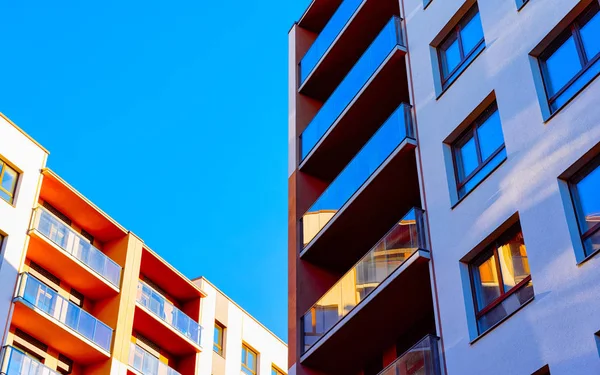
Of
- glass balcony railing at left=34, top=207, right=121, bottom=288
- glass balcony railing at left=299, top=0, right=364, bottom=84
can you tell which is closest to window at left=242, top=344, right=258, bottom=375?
glass balcony railing at left=34, top=207, right=121, bottom=288

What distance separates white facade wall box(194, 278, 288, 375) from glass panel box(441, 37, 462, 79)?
2271 centimetres

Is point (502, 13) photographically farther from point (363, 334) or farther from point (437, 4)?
point (363, 334)

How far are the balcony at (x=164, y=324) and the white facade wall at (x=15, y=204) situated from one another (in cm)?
626

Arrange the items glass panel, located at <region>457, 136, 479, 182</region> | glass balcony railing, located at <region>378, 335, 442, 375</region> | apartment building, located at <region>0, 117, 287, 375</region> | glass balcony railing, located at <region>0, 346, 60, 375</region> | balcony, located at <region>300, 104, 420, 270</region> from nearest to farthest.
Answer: glass balcony railing, located at <region>378, 335, 442, 375</region>
glass panel, located at <region>457, 136, 479, 182</region>
balcony, located at <region>300, 104, 420, 270</region>
glass balcony railing, located at <region>0, 346, 60, 375</region>
apartment building, located at <region>0, 117, 287, 375</region>

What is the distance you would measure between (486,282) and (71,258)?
21.1 meters

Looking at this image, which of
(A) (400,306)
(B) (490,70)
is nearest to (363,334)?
(A) (400,306)

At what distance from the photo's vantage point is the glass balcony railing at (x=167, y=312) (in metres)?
35.7

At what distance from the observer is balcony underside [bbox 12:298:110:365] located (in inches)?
1183

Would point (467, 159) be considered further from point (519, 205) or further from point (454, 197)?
point (519, 205)

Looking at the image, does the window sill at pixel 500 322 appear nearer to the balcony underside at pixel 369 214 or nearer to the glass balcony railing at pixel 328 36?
the balcony underside at pixel 369 214

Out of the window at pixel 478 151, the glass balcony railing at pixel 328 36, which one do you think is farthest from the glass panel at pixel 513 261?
the glass balcony railing at pixel 328 36

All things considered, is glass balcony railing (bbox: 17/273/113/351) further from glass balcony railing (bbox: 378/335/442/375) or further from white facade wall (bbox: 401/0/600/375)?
glass balcony railing (bbox: 378/335/442/375)

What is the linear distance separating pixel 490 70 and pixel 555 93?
6.35 ft

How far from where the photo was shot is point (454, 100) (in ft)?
56.0
